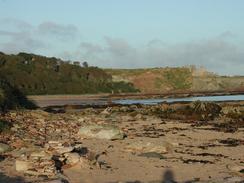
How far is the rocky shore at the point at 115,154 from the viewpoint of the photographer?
1113 cm

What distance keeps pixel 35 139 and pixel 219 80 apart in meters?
120

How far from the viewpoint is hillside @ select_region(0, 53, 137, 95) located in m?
87.6

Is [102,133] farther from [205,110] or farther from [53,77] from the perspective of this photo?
[53,77]

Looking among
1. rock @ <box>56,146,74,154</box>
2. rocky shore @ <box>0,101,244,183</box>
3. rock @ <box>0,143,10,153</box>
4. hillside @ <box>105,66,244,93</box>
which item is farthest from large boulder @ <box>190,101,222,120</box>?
hillside @ <box>105,66,244,93</box>

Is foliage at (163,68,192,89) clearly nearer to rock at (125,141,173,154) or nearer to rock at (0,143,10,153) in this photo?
rock at (125,141,173,154)

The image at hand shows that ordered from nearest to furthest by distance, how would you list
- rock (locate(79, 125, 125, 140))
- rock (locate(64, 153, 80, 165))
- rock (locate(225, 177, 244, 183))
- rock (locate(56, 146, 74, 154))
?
rock (locate(225, 177, 244, 183)) → rock (locate(64, 153, 80, 165)) → rock (locate(56, 146, 74, 154)) → rock (locate(79, 125, 125, 140))

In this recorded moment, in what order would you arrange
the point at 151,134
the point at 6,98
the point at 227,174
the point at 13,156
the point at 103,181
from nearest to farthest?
the point at 103,181
the point at 227,174
the point at 13,156
the point at 151,134
the point at 6,98

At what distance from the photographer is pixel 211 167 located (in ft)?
42.3

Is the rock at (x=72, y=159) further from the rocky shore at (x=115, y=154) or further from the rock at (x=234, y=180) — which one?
the rock at (x=234, y=180)

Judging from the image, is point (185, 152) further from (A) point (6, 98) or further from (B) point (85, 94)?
(B) point (85, 94)

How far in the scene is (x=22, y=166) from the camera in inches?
434

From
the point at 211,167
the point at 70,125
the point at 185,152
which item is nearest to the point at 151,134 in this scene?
the point at 70,125

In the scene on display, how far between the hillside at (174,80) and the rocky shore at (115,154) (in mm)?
97683

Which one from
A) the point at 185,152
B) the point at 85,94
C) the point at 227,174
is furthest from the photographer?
the point at 85,94
